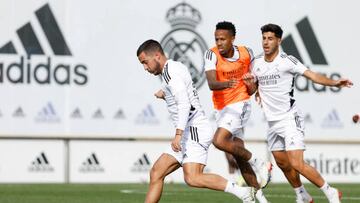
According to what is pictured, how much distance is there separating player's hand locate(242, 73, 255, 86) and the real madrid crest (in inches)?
446

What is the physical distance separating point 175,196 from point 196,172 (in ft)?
19.2

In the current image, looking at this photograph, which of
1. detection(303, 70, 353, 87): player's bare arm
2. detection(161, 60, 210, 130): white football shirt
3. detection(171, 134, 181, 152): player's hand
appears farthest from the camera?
detection(303, 70, 353, 87): player's bare arm

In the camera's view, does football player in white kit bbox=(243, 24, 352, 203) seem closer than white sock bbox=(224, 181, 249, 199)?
No

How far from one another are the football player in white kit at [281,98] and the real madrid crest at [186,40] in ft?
36.7

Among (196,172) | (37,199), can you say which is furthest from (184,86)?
(37,199)

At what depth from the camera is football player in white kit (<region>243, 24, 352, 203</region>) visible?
50.6 ft

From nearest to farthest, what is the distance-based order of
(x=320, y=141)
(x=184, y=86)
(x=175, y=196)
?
1. (x=184, y=86)
2. (x=175, y=196)
3. (x=320, y=141)

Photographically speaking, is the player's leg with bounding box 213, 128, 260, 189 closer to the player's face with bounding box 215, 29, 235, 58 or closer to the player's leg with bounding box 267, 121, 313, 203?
the player's leg with bounding box 267, 121, 313, 203

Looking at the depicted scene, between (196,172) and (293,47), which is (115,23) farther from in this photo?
(196,172)

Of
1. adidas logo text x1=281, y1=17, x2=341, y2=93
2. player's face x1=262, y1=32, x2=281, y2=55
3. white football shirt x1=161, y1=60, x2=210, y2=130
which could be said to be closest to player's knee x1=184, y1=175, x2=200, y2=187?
white football shirt x1=161, y1=60, x2=210, y2=130

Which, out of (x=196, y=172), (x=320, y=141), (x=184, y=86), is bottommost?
(x=320, y=141)

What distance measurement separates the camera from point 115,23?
26.5 metres

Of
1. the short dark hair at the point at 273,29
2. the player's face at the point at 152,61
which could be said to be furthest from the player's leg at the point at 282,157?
the player's face at the point at 152,61

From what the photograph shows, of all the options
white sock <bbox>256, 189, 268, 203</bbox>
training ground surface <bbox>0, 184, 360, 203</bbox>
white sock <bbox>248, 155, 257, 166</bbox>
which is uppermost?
white sock <bbox>248, 155, 257, 166</bbox>
